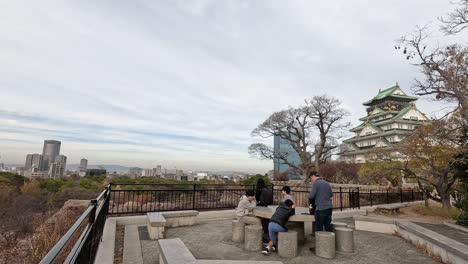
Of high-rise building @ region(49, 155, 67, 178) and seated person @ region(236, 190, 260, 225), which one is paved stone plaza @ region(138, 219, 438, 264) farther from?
high-rise building @ region(49, 155, 67, 178)

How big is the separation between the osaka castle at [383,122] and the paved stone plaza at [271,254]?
4131 cm

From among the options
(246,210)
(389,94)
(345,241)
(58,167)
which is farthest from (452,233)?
(58,167)

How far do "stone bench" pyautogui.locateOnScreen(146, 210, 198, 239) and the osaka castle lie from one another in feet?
140

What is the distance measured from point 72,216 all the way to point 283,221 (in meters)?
7.05

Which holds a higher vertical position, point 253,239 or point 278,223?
point 278,223

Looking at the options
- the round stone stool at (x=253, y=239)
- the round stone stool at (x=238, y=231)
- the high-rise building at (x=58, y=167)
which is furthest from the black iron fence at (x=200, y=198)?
the high-rise building at (x=58, y=167)

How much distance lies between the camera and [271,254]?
17.6 ft

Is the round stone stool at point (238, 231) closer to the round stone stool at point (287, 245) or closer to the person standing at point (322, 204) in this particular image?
the round stone stool at point (287, 245)

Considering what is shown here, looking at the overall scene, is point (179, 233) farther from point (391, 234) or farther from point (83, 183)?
point (83, 183)

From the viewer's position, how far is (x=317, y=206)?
5.77 meters

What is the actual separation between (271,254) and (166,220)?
349 centimetres

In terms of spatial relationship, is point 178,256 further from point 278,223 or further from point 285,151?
point 285,151

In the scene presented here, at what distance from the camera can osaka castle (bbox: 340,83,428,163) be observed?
45.3 m

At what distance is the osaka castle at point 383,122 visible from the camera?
4528 centimetres
